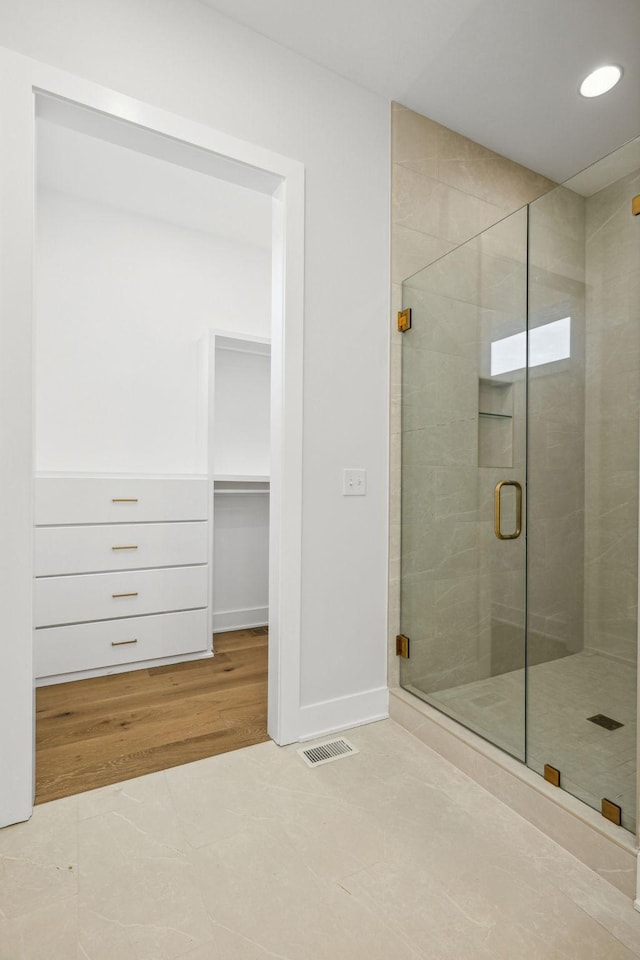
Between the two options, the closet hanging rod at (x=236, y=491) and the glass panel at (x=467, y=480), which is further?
the closet hanging rod at (x=236, y=491)

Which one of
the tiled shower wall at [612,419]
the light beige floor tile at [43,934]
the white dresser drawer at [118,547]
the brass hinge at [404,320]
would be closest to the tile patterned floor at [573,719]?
the tiled shower wall at [612,419]

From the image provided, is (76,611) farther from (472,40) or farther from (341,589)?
(472,40)

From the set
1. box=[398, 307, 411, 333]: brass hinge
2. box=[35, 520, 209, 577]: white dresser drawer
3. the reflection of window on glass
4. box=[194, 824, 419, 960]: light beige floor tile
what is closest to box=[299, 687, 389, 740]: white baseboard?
box=[194, 824, 419, 960]: light beige floor tile

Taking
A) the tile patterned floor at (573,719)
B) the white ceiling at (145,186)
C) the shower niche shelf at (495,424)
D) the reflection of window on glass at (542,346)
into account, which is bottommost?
the tile patterned floor at (573,719)

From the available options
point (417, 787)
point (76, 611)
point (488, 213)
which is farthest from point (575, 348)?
point (76, 611)

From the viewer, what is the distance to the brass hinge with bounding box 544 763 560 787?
1.45 m

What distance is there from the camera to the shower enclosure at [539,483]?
147 centimetres

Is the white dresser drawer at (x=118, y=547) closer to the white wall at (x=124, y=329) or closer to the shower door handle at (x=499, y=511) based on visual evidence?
the white wall at (x=124, y=329)

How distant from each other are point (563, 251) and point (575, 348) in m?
0.35

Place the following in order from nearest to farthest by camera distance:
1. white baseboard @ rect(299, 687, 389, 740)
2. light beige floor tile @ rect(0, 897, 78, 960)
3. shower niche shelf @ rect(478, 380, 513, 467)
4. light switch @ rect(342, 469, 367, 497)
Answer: light beige floor tile @ rect(0, 897, 78, 960) → shower niche shelf @ rect(478, 380, 513, 467) → white baseboard @ rect(299, 687, 389, 740) → light switch @ rect(342, 469, 367, 497)

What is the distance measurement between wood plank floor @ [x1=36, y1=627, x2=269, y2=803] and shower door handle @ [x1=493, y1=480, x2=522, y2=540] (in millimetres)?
1229

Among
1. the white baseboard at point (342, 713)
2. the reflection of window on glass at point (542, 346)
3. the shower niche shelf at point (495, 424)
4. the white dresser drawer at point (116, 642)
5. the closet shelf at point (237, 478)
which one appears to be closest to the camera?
the reflection of window on glass at point (542, 346)

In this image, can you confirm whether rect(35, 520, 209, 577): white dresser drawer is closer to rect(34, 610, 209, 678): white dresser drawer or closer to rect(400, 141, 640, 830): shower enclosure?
rect(34, 610, 209, 678): white dresser drawer

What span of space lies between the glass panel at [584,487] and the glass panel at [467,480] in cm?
7
